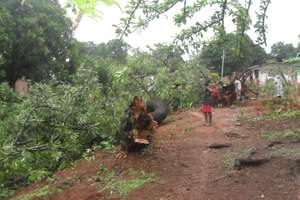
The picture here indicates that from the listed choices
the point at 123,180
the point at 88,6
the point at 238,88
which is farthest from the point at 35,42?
the point at 88,6

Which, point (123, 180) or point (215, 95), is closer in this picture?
point (123, 180)

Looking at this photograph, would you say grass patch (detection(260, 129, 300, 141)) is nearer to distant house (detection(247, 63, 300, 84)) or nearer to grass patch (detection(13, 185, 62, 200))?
distant house (detection(247, 63, 300, 84))

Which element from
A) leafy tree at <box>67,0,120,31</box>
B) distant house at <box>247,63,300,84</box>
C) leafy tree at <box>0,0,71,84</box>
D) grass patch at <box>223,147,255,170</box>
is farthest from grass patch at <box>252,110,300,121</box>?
leafy tree at <box>0,0,71,84</box>

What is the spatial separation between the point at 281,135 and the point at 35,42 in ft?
49.7

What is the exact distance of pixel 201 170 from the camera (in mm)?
7125

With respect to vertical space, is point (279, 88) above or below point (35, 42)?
below

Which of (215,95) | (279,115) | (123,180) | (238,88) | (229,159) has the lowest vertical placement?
(123,180)

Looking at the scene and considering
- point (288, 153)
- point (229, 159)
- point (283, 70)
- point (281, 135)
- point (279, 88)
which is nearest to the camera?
point (288, 153)

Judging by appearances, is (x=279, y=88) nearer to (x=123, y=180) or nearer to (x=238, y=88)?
(x=238, y=88)

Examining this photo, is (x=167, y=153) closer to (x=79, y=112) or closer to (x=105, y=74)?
(x=79, y=112)

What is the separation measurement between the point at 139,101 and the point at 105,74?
50.0 ft

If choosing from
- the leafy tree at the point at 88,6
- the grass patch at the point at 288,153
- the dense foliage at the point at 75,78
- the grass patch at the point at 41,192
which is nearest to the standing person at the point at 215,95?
the dense foliage at the point at 75,78

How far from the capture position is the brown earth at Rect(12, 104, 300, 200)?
5848mm

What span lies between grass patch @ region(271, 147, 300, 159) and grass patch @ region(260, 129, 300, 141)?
981 mm
